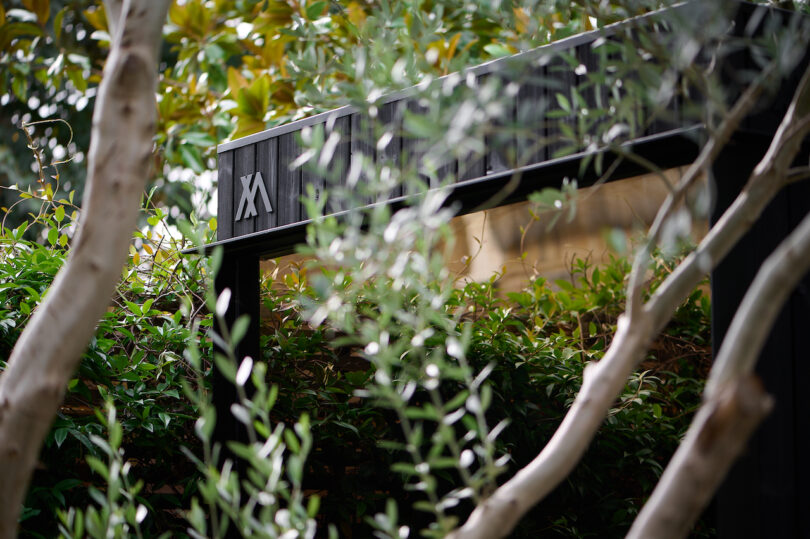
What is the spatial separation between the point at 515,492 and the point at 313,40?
10.7ft

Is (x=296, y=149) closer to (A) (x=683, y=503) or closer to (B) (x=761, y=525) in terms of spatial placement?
(B) (x=761, y=525)

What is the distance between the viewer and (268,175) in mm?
2686

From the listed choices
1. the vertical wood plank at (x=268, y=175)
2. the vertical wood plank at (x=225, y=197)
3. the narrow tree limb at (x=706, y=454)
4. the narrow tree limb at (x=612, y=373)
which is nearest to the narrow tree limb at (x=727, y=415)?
the narrow tree limb at (x=706, y=454)

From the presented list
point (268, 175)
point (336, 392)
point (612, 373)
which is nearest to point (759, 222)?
point (612, 373)

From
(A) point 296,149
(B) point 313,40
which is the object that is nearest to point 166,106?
(B) point 313,40

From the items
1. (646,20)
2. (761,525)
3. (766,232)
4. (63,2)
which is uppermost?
(63,2)

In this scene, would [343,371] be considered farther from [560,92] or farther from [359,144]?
[560,92]

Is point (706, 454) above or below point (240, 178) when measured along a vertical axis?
below

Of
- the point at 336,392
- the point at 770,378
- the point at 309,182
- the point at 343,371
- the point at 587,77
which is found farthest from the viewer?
the point at 343,371

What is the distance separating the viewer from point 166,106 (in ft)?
15.6

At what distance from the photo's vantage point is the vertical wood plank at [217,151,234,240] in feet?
9.21

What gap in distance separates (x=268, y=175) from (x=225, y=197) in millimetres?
229

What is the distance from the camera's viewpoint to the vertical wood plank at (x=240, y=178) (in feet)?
8.95

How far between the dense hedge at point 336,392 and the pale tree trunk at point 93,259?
5.03ft
